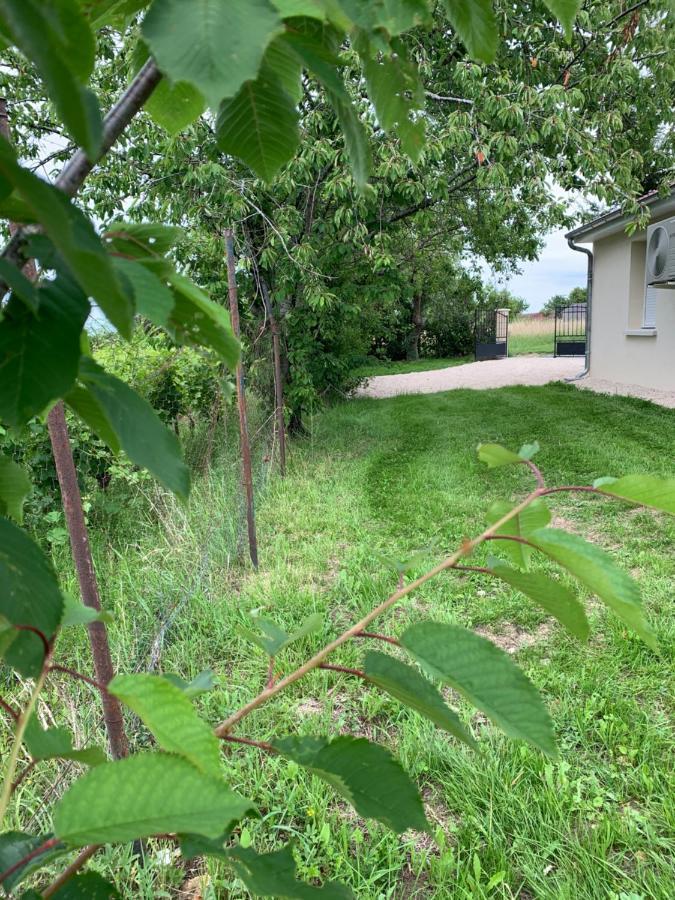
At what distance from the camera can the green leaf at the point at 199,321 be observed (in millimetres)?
482

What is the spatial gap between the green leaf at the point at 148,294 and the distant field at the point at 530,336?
2333 centimetres

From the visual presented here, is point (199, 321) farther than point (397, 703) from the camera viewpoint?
No

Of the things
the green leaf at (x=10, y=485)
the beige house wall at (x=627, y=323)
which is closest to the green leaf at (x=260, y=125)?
the green leaf at (x=10, y=485)

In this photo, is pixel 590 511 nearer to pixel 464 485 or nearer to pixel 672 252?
pixel 464 485

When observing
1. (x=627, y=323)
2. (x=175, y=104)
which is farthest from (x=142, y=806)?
(x=627, y=323)

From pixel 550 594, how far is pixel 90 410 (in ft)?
1.40

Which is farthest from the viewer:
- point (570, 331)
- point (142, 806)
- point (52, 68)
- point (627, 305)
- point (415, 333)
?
point (570, 331)

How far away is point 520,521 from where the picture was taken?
583mm

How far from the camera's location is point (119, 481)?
5234mm

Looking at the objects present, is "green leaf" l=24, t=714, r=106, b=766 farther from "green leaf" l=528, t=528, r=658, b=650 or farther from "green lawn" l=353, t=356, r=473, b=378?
"green lawn" l=353, t=356, r=473, b=378

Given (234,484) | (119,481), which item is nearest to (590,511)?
(234,484)

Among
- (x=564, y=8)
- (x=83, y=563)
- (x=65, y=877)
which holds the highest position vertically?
(x=564, y=8)

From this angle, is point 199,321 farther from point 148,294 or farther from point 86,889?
point 86,889

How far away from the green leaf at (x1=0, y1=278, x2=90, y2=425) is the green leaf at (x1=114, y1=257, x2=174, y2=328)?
37 millimetres
